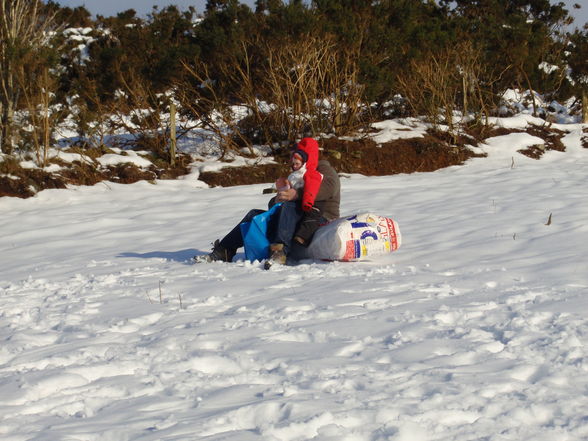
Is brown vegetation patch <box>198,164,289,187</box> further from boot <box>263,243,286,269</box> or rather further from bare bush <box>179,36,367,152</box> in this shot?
boot <box>263,243,286,269</box>

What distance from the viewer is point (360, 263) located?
630 cm

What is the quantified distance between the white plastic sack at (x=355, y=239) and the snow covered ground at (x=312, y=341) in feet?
0.48

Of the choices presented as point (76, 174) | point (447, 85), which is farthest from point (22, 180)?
point (447, 85)

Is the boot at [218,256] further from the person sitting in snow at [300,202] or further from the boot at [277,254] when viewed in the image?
the boot at [277,254]

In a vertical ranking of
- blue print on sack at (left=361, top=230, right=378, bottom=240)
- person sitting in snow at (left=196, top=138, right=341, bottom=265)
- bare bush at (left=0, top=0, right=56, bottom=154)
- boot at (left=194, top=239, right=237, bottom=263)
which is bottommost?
boot at (left=194, top=239, right=237, bottom=263)

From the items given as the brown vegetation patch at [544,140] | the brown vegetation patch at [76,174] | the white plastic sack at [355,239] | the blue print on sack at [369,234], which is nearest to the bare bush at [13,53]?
the brown vegetation patch at [76,174]

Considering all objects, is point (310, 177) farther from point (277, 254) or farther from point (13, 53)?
point (13, 53)

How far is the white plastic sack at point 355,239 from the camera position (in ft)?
20.6

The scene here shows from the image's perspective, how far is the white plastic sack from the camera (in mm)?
6273

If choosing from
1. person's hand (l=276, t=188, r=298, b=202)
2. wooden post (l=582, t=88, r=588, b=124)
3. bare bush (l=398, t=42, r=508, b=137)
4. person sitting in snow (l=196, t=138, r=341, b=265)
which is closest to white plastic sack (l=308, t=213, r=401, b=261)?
person sitting in snow (l=196, t=138, r=341, b=265)

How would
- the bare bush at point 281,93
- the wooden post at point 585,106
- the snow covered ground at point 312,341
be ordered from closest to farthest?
the snow covered ground at point 312,341 < the bare bush at point 281,93 < the wooden post at point 585,106

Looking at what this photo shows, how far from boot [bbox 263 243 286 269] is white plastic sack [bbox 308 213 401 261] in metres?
0.25

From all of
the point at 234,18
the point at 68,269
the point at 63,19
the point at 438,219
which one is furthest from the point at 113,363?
the point at 63,19

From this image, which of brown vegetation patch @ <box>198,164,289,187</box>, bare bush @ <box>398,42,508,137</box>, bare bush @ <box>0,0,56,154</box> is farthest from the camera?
bare bush @ <box>398,42,508,137</box>
